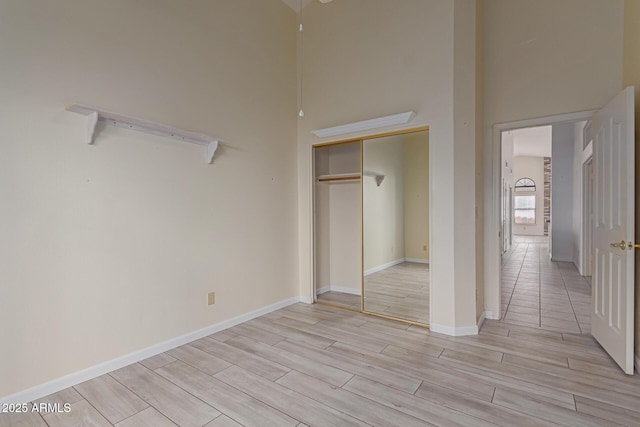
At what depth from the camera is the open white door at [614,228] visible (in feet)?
7.23

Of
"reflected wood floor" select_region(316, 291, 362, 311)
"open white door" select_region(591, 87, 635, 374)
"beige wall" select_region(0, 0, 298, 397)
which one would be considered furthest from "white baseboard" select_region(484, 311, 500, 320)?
"beige wall" select_region(0, 0, 298, 397)

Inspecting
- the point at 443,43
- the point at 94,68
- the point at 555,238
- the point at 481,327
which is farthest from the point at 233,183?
the point at 555,238

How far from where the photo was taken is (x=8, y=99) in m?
1.94

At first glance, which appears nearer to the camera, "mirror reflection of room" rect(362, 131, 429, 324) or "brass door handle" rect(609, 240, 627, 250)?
"brass door handle" rect(609, 240, 627, 250)

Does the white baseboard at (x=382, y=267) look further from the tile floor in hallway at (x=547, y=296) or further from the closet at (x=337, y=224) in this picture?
the tile floor in hallway at (x=547, y=296)

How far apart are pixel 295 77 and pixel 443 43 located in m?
1.90

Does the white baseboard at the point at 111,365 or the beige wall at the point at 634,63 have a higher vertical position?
the beige wall at the point at 634,63

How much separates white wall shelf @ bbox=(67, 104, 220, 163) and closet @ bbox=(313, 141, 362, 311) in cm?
152

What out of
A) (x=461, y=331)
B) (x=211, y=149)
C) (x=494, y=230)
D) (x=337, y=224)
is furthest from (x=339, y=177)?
(x=461, y=331)

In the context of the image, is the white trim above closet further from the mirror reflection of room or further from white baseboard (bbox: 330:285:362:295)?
white baseboard (bbox: 330:285:362:295)

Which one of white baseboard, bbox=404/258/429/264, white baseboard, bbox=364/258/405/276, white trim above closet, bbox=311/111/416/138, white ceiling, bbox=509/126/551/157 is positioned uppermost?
white ceiling, bbox=509/126/551/157

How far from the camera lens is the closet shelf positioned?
4.00m

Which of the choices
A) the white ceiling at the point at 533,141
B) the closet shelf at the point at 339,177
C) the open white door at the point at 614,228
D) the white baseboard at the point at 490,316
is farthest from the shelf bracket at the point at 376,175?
the white ceiling at the point at 533,141

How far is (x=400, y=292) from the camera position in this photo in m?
3.80
